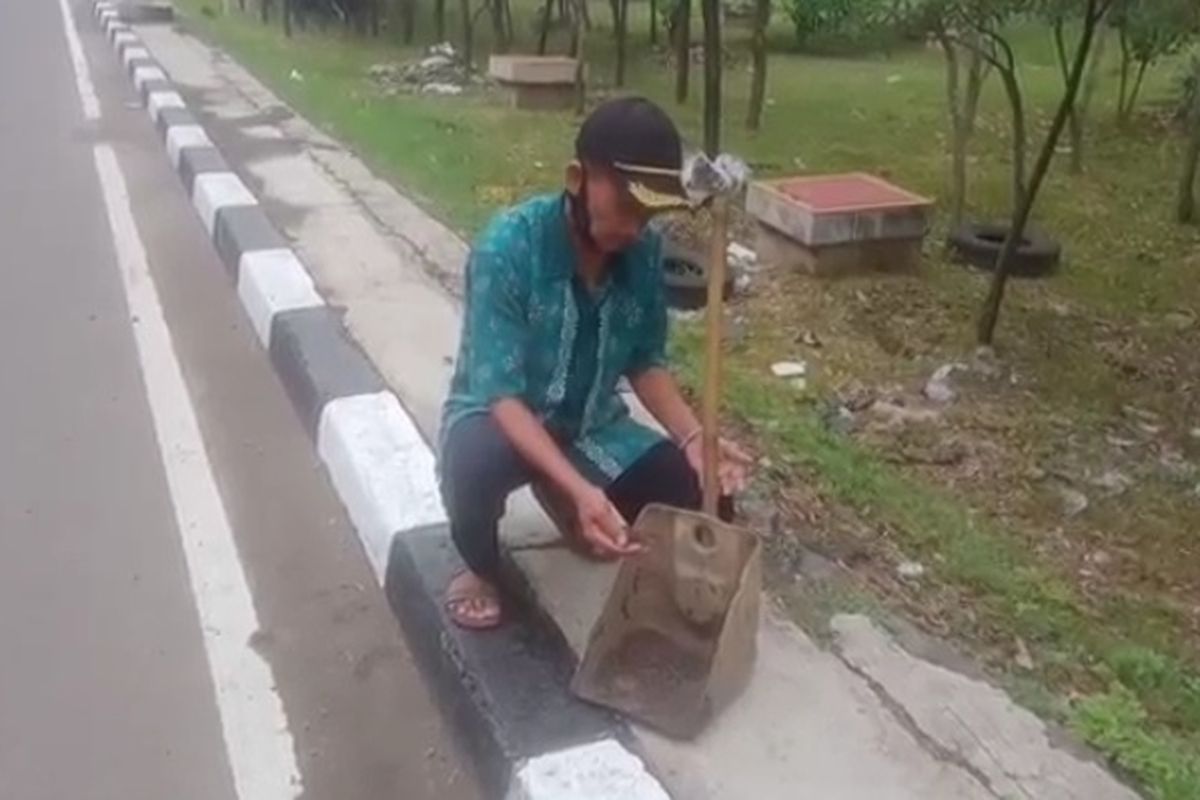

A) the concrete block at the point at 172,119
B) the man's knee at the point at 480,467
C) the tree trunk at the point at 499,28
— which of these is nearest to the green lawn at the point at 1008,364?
the concrete block at the point at 172,119

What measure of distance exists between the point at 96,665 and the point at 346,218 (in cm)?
366

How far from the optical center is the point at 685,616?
2773mm

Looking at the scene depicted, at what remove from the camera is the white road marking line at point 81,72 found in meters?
10.0

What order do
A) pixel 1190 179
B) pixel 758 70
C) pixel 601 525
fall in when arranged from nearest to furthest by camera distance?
pixel 601 525 → pixel 1190 179 → pixel 758 70

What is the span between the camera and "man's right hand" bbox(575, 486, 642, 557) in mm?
2521

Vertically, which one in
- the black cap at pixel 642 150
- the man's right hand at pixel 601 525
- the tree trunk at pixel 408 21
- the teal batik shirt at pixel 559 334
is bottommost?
the tree trunk at pixel 408 21

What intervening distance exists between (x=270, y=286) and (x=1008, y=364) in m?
2.79

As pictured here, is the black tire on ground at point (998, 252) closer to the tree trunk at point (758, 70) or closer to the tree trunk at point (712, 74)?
the tree trunk at point (712, 74)

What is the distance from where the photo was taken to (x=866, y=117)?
11.1m

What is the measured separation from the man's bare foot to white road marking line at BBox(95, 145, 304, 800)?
0.41 metres

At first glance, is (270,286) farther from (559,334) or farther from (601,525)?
(601,525)

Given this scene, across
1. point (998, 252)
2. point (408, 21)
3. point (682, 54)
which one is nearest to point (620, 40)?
point (682, 54)

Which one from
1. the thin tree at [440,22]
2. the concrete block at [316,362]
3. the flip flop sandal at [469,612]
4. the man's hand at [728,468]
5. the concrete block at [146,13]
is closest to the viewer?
the man's hand at [728,468]

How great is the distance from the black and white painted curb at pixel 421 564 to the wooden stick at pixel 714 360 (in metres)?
0.48
